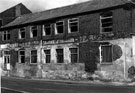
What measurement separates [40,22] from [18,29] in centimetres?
472

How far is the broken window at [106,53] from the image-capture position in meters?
23.9

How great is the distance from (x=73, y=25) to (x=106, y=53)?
536 cm

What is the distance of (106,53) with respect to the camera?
24.1 m

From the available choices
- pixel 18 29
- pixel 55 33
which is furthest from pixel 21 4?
pixel 55 33

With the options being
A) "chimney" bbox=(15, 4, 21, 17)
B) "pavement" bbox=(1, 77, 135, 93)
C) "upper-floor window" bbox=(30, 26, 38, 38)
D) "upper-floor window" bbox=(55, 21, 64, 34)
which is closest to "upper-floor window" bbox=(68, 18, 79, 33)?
"upper-floor window" bbox=(55, 21, 64, 34)

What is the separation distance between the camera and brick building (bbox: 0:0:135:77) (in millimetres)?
23078

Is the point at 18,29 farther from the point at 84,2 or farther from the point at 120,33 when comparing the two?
the point at 120,33

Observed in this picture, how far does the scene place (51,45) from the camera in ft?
96.1

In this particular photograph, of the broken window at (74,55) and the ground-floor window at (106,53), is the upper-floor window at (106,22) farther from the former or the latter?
the broken window at (74,55)

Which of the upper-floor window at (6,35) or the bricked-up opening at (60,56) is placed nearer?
the bricked-up opening at (60,56)

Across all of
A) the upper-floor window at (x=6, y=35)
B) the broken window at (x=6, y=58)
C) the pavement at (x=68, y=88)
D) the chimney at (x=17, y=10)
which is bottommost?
the pavement at (x=68, y=88)

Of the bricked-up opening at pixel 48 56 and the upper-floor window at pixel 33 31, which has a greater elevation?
the upper-floor window at pixel 33 31

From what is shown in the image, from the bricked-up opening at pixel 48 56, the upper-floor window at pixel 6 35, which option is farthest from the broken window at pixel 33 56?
the upper-floor window at pixel 6 35

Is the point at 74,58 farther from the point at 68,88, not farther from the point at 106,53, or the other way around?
the point at 68,88
